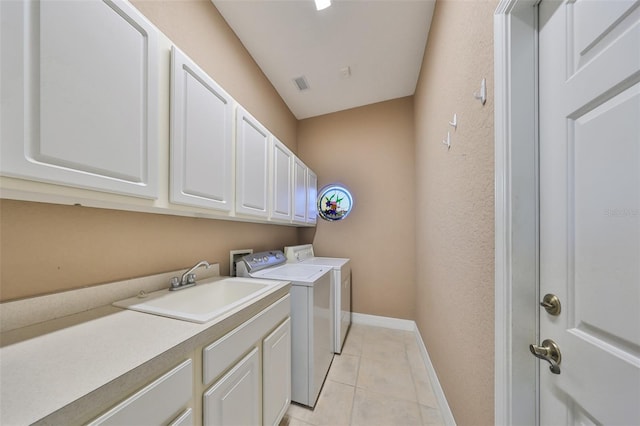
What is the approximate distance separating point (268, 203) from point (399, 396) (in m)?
1.86

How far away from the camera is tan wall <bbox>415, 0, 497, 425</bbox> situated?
0.85 metres

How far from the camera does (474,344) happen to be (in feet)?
3.12

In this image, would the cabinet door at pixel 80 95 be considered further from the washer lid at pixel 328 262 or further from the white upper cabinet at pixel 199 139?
the washer lid at pixel 328 262

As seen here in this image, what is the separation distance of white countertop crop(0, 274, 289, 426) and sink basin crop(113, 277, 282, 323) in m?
0.03

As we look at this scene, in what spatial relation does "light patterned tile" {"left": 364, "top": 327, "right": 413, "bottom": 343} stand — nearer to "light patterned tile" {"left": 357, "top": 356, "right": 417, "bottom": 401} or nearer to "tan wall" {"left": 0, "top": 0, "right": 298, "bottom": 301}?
"light patterned tile" {"left": 357, "top": 356, "right": 417, "bottom": 401}

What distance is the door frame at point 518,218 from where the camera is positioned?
68cm

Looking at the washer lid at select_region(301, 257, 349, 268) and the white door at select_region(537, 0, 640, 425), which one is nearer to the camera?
the white door at select_region(537, 0, 640, 425)

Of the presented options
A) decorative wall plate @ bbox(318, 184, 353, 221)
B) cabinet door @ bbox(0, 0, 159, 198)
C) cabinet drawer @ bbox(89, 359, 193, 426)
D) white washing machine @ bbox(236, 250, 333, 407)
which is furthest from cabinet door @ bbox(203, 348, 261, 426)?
decorative wall plate @ bbox(318, 184, 353, 221)

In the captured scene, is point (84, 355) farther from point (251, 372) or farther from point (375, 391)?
point (375, 391)

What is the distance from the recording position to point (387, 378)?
1731mm

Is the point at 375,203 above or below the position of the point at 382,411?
above

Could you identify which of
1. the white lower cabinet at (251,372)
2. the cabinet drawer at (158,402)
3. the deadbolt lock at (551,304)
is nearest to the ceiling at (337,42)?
the deadbolt lock at (551,304)

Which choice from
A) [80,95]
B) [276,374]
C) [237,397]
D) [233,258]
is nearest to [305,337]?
[276,374]

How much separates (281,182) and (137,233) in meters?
1.15
